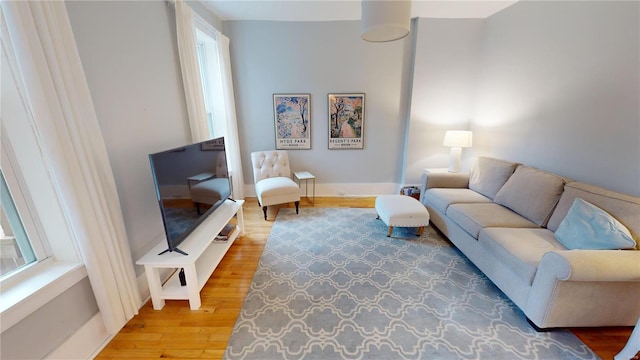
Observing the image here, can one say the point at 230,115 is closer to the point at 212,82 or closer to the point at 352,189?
the point at 212,82

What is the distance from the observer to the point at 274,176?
151 inches

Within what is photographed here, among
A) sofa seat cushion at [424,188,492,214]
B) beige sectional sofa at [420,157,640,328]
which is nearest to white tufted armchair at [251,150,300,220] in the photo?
sofa seat cushion at [424,188,492,214]

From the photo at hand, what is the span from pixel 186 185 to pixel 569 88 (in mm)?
3618

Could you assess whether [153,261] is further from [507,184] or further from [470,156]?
[470,156]

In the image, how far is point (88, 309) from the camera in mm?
1494

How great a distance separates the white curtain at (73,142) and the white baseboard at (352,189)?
2791 millimetres

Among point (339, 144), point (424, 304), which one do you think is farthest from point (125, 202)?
point (339, 144)

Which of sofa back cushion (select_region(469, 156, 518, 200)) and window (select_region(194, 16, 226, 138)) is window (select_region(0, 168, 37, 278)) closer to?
window (select_region(194, 16, 226, 138))

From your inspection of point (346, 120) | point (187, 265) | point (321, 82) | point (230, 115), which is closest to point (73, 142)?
point (187, 265)

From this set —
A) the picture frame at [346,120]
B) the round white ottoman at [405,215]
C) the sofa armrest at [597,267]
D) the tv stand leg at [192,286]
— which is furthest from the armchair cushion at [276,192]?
the sofa armrest at [597,267]

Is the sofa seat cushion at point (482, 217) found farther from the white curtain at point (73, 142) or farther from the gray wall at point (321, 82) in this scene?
the white curtain at point (73, 142)

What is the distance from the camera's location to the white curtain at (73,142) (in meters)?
1.14

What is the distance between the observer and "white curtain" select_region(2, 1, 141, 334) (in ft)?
3.73

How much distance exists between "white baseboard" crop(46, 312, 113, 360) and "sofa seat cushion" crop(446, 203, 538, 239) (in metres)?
2.91
